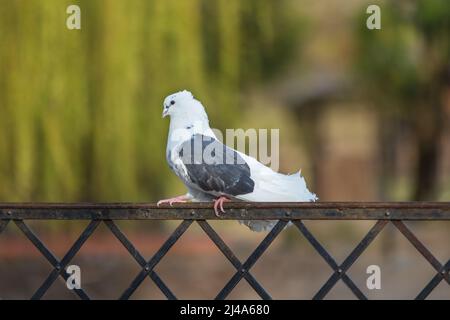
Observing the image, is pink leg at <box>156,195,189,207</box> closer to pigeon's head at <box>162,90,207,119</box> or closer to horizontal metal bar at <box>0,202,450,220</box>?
horizontal metal bar at <box>0,202,450,220</box>

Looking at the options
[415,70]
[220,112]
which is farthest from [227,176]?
[415,70]

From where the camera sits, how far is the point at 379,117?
30.3 feet

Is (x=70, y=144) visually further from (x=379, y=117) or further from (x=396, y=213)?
(x=379, y=117)

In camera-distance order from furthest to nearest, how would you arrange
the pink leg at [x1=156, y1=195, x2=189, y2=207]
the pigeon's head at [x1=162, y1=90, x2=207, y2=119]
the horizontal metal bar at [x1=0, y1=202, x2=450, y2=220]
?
the pigeon's head at [x1=162, y1=90, x2=207, y2=119], the pink leg at [x1=156, y1=195, x2=189, y2=207], the horizontal metal bar at [x1=0, y1=202, x2=450, y2=220]

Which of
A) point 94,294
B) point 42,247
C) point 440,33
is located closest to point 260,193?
point 42,247

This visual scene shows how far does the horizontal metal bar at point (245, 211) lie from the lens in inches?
93.2

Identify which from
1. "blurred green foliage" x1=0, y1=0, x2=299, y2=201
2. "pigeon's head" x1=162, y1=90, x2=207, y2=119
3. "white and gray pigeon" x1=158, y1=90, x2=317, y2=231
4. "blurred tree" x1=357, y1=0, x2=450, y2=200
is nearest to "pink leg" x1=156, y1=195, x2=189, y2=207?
"white and gray pigeon" x1=158, y1=90, x2=317, y2=231

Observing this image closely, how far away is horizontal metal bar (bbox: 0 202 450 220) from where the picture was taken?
2.37 m

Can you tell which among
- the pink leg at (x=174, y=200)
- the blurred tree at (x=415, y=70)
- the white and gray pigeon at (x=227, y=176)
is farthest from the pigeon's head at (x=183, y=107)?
the blurred tree at (x=415, y=70)

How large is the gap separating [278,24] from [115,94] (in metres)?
3.03

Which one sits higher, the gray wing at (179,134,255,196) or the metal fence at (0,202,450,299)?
the gray wing at (179,134,255,196)

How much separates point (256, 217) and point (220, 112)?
2562mm

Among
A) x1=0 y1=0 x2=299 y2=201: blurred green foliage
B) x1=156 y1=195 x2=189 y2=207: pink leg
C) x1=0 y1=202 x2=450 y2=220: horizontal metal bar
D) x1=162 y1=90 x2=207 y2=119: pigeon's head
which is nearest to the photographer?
x1=0 y1=202 x2=450 y2=220: horizontal metal bar

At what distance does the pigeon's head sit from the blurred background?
61.1 inches
